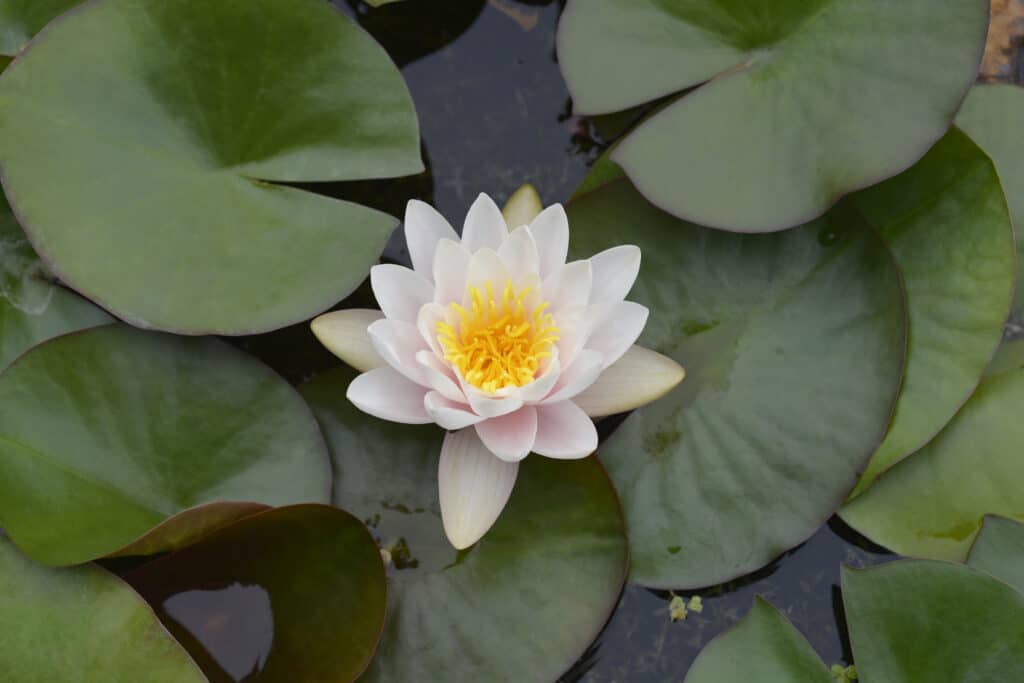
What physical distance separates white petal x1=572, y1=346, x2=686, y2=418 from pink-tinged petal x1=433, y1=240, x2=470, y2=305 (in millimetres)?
344

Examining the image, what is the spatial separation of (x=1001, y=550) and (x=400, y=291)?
4.49 feet

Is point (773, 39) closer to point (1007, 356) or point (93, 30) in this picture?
point (1007, 356)

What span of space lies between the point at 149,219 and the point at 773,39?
143 centimetres

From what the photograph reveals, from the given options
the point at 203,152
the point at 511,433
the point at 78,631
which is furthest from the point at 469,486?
the point at 203,152

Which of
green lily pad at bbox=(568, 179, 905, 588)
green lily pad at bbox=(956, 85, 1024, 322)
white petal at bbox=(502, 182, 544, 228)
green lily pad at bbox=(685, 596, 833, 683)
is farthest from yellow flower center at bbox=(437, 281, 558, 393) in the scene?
green lily pad at bbox=(956, 85, 1024, 322)

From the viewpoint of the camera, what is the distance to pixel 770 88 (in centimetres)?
193

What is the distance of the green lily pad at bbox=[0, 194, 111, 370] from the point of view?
1922mm

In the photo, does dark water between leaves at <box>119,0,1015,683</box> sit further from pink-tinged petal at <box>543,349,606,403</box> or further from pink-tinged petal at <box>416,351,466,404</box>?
pink-tinged petal at <box>543,349,606,403</box>

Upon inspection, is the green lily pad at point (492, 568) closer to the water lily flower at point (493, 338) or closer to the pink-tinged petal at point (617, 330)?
the water lily flower at point (493, 338)

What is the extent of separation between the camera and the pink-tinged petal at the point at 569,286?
1663mm

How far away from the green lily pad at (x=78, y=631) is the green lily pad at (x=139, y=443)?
64mm

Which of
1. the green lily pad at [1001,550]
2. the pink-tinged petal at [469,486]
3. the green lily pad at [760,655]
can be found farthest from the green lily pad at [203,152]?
the green lily pad at [1001,550]

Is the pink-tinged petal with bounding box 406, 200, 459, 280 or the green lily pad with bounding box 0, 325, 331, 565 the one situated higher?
the pink-tinged petal with bounding box 406, 200, 459, 280

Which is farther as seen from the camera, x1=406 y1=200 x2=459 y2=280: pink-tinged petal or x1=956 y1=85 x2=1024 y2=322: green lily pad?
x1=956 y1=85 x2=1024 y2=322: green lily pad
